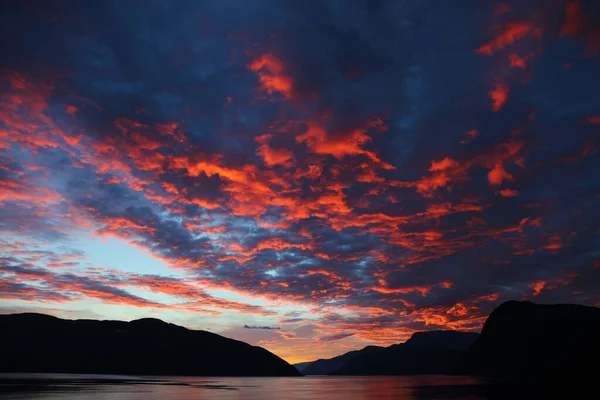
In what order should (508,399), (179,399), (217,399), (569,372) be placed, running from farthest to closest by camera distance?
(569,372) < (217,399) < (179,399) < (508,399)

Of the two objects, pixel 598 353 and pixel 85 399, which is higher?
pixel 598 353

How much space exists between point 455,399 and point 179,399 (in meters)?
58.0

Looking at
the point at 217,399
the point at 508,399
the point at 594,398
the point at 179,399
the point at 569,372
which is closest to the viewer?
the point at 594,398

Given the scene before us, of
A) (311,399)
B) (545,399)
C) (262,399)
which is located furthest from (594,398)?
(262,399)

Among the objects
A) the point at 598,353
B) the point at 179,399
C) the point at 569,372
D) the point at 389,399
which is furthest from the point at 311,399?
the point at 598,353

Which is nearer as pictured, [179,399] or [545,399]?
[545,399]

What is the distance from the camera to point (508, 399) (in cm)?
7938

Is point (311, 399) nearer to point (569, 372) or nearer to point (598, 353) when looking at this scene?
point (569, 372)

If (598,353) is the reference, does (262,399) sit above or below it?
below

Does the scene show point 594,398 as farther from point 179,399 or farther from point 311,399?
point 179,399

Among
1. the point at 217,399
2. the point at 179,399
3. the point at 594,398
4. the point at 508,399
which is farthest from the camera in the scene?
the point at 217,399

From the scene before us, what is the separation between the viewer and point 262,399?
91188mm

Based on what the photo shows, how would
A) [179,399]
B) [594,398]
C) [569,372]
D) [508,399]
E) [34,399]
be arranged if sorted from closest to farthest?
[594,398] → [34,399] → [508,399] → [179,399] → [569,372]

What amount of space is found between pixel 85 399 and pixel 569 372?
489 ft
